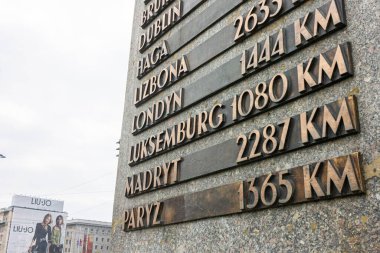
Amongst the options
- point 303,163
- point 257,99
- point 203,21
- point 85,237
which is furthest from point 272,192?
point 85,237

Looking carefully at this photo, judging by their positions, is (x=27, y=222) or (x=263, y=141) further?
(x=27, y=222)

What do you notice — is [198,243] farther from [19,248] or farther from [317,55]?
[19,248]

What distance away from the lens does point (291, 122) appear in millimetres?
3633

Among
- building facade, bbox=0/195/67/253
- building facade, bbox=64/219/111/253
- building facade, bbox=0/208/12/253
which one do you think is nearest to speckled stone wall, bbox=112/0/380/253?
building facade, bbox=0/195/67/253

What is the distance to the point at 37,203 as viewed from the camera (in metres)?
76.0

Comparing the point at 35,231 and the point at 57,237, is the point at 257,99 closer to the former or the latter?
the point at 57,237

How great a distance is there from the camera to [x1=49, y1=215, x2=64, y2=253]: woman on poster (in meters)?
69.8

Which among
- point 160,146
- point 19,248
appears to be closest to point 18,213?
point 19,248

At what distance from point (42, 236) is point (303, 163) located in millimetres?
77447

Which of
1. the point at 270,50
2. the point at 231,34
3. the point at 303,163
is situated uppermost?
the point at 231,34

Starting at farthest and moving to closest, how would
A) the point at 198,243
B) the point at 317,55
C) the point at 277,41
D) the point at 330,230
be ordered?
the point at 198,243 < the point at 277,41 < the point at 317,55 < the point at 330,230

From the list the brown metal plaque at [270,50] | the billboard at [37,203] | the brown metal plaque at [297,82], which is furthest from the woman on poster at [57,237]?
the brown metal plaque at [297,82]

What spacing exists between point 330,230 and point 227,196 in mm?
1232

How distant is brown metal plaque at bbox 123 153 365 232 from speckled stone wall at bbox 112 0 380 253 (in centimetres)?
6
